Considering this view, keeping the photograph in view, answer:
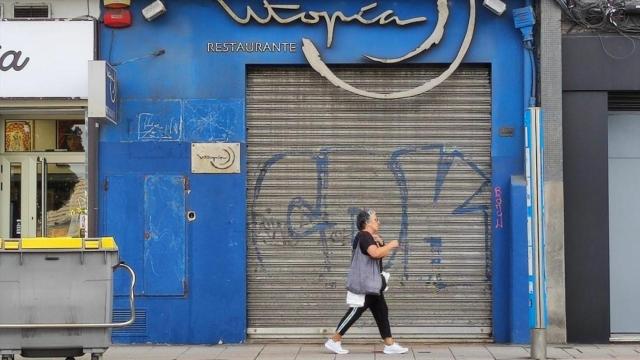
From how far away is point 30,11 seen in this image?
12.8 m

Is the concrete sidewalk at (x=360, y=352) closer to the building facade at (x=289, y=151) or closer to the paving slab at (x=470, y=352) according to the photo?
the paving slab at (x=470, y=352)

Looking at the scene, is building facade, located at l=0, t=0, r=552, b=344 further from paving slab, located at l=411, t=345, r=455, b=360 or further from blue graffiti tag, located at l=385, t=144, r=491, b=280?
paving slab, located at l=411, t=345, r=455, b=360

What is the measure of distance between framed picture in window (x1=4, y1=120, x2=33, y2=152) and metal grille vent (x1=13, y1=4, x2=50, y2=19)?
1496 mm

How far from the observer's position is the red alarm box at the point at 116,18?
41.3ft

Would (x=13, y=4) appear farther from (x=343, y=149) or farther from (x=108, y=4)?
(x=343, y=149)

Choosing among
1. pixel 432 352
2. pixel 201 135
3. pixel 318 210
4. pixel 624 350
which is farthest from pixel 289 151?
pixel 624 350

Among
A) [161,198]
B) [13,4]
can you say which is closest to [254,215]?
[161,198]

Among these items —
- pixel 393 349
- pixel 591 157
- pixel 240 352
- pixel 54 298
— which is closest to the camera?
pixel 54 298

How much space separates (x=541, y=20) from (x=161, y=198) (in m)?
5.53

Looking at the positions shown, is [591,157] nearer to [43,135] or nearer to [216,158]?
[216,158]

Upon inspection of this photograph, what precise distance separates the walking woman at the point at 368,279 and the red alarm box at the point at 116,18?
4.23 meters

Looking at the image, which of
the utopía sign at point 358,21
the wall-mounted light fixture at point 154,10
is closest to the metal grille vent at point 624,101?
the utopía sign at point 358,21

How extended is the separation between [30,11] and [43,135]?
1.73 m

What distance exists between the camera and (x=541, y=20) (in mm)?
12297
